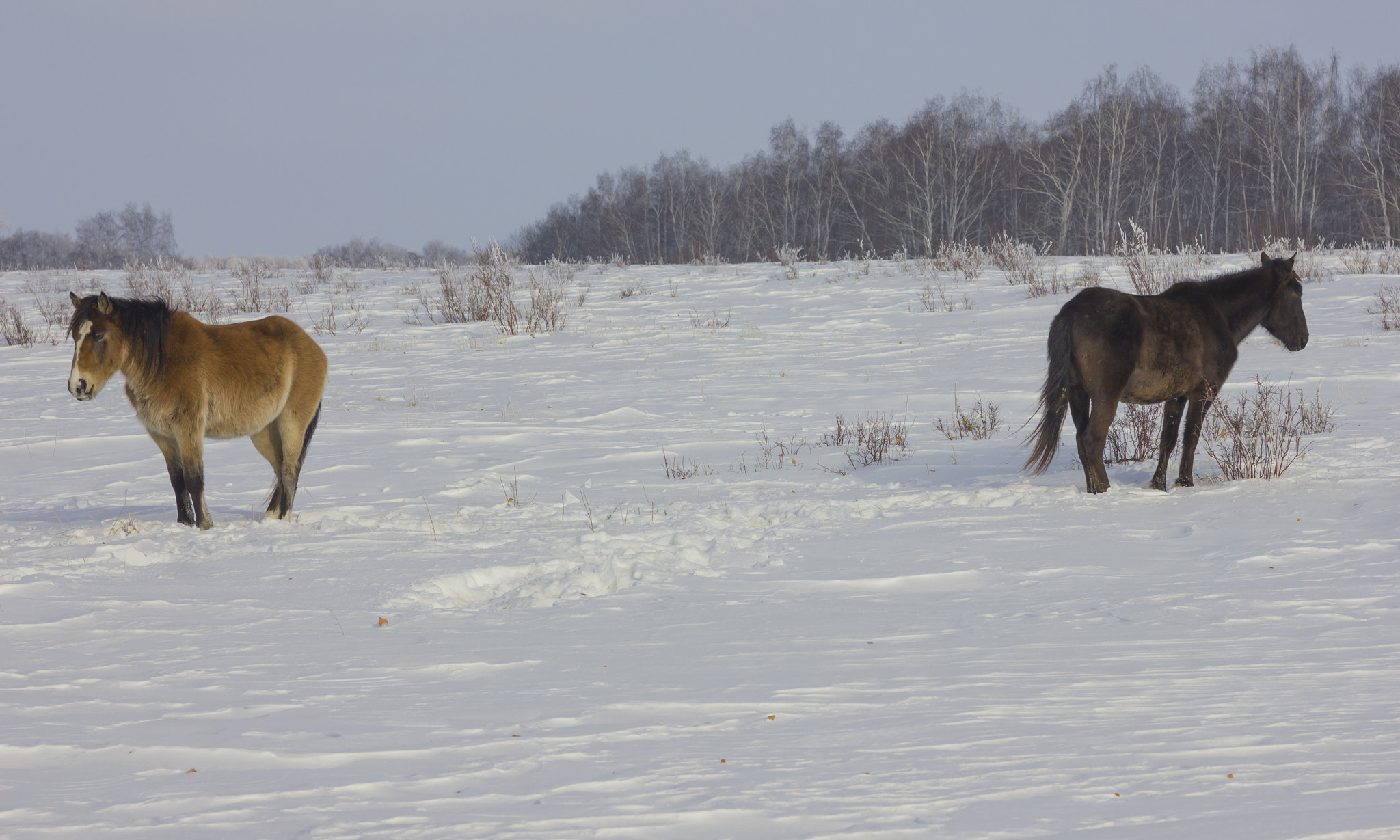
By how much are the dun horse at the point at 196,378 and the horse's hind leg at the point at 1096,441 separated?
5665 mm

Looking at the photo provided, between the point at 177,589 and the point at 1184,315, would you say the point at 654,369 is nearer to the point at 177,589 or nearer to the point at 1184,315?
the point at 1184,315

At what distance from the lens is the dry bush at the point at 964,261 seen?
67.6 feet

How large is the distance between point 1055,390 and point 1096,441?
0.46 meters

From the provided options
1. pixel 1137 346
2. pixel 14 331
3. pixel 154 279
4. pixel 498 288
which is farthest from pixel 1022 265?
pixel 154 279

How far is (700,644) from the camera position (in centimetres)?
383

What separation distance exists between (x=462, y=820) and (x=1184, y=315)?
241 inches

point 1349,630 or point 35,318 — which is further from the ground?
point 35,318

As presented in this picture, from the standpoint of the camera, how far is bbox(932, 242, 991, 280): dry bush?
2059cm

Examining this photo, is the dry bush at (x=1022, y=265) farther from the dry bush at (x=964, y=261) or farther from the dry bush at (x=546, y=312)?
the dry bush at (x=546, y=312)

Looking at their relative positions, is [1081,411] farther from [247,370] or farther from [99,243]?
[99,243]

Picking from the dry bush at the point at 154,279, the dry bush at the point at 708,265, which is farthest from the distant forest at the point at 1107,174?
the dry bush at the point at 154,279

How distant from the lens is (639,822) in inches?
91.1

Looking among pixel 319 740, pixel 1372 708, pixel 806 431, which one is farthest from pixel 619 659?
pixel 806 431

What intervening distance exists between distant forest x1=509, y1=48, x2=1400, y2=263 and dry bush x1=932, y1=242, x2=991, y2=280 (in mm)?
16973
